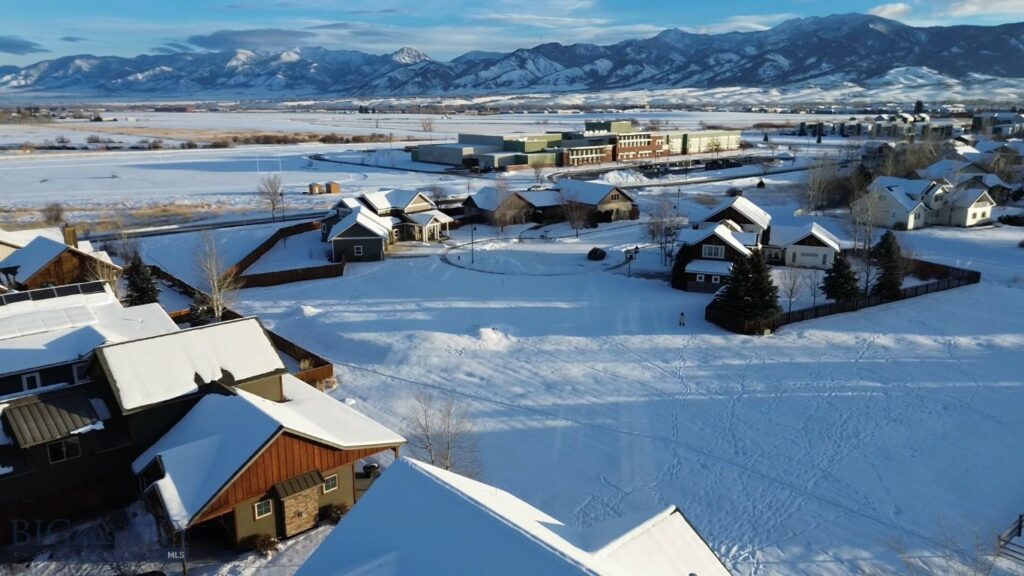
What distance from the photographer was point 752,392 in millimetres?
24109

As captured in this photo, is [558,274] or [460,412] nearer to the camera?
[460,412]

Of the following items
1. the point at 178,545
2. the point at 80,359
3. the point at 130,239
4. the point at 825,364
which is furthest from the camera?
the point at 130,239

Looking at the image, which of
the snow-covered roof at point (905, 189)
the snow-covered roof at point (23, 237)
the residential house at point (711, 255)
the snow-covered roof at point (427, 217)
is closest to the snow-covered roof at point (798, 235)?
the residential house at point (711, 255)

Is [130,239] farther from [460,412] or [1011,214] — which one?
[1011,214]

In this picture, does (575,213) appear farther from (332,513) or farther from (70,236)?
(332,513)

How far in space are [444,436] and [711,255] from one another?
73.2 feet

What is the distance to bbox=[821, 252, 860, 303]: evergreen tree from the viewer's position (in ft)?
109

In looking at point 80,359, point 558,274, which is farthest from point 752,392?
point 80,359

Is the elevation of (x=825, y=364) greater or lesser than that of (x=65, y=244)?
lesser

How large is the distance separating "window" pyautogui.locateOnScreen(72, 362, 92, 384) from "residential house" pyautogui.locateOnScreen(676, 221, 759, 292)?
87.4ft

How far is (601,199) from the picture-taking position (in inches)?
2137

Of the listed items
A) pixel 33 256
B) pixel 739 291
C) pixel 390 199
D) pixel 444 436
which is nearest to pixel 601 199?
pixel 390 199

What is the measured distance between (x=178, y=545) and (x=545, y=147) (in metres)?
88.7

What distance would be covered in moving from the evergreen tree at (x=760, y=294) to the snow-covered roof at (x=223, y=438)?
17.9m
